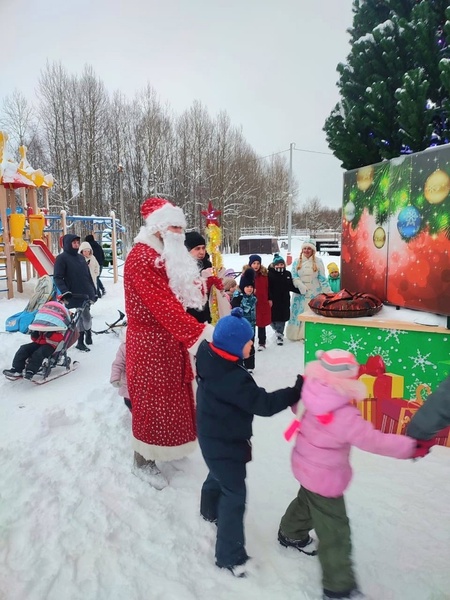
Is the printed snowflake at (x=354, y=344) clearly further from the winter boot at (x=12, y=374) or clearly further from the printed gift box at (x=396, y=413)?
the winter boot at (x=12, y=374)

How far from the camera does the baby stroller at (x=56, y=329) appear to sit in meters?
4.91

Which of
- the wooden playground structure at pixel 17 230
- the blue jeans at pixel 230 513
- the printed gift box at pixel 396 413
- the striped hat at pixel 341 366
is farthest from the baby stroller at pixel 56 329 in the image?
the wooden playground structure at pixel 17 230

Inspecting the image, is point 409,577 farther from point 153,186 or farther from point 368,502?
point 153,186

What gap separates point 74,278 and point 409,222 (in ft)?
15.4

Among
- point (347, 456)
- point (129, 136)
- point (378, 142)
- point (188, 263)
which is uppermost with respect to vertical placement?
point (129, 136)

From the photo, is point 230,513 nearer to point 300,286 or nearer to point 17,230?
point 300,286

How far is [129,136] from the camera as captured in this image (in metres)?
32.2

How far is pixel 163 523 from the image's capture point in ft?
8.18

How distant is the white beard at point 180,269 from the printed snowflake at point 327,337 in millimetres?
1427

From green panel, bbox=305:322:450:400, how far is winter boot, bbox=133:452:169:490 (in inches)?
69.0

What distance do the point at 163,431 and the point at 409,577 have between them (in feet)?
5.14

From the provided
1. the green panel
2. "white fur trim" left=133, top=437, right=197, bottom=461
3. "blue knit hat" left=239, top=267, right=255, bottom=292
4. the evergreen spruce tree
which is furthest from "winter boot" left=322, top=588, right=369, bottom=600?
"blue knit hat" left=239, top=267, right=255, bottom=292

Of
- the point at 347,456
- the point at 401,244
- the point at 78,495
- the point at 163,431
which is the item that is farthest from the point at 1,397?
the point at 401,244

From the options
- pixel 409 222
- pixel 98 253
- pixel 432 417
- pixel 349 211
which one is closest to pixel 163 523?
pixel 432 417
